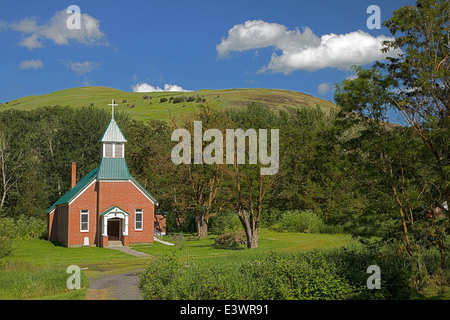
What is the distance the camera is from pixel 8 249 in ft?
73.0

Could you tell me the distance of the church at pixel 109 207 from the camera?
37.4m

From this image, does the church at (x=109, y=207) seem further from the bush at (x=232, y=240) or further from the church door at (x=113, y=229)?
the bush at (x=232, y=240)

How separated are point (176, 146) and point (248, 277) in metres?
31.8

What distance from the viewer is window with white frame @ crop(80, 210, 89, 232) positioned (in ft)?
124

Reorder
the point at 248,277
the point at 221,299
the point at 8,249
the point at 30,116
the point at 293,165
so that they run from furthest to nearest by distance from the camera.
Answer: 1. the point at 30,116
2. the point at 293,165
3. the point at 8,249
4. the point at 248,277
5. the point at 221,299

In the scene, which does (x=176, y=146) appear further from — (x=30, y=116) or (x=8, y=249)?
(x=30, y=116)

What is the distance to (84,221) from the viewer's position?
124ft

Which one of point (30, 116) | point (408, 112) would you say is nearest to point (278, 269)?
point (408, 112)

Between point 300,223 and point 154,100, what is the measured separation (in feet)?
311

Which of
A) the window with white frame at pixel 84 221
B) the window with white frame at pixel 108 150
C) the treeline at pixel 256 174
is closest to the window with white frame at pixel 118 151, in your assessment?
the window with white frame at pixel 108 150

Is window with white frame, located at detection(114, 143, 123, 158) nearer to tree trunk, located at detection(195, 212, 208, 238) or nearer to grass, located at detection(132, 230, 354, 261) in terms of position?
grass, located at detection(132, 230, 354, 261)

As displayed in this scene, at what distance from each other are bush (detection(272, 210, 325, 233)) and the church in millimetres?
11741

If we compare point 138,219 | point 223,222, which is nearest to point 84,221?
point 138,219
